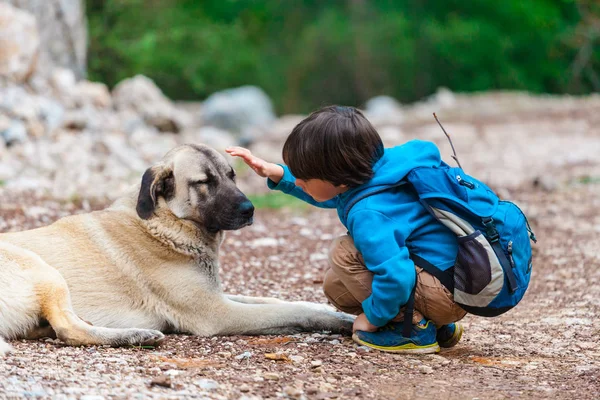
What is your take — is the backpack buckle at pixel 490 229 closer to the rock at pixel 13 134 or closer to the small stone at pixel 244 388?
the small stone at pixel 244 388

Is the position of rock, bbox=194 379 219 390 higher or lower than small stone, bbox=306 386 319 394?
higher

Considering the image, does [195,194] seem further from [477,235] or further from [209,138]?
[209,138]

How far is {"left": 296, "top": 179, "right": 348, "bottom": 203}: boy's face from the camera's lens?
3814mm

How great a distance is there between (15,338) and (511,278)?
97.9 inches

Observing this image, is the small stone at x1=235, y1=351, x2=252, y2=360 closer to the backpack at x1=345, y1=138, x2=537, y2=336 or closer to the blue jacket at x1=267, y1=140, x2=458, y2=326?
the blue jacket at x1=267, y1=140, x2=458, y2=326

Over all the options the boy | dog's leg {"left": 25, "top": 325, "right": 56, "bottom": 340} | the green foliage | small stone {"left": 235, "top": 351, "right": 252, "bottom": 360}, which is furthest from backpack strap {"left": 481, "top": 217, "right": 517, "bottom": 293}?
the green foliage

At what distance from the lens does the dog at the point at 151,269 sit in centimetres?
406

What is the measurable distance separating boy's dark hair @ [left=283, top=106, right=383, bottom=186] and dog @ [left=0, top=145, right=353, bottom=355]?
2.66 ft

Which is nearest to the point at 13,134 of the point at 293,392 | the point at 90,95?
the point at 90,95

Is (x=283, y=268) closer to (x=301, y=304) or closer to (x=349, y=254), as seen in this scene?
(x=301, y=304)

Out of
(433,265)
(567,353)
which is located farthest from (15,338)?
(567,353)

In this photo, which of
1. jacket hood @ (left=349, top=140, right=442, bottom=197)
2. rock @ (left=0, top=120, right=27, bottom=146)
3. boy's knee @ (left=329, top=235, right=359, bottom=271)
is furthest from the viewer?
rock @ (left=0, top=120, right=27, bottom=146)

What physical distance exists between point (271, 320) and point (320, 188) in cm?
84

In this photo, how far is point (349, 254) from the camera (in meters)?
3.84
